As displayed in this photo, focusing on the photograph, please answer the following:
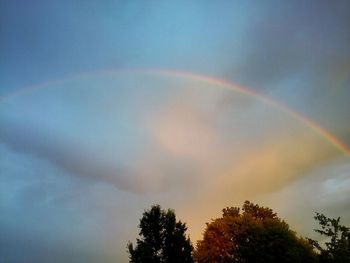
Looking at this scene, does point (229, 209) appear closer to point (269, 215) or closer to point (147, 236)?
point (269, 215)

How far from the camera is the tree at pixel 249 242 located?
6712 cm

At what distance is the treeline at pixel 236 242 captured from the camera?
153 ft

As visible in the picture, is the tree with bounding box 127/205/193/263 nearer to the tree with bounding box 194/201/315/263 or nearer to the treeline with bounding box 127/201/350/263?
the treeline with bounding box 127/201/350/263

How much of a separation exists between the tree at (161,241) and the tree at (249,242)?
16450 mm

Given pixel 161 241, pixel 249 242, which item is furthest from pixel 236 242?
pixel 161 241

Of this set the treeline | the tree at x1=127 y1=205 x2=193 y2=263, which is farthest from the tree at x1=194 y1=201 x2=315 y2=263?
the tree at x1=127 y1=205 x2=193 y2=263

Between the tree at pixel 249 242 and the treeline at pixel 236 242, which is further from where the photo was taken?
the tree at pixel 249 242

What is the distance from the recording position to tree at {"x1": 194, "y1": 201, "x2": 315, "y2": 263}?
67.1m

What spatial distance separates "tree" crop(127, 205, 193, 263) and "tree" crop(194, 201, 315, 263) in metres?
16.4

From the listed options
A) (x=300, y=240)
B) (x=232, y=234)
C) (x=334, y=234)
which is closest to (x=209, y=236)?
(x=232, y=234)

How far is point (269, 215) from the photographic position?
83500 millimetres

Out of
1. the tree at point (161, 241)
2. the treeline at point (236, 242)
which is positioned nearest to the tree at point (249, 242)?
the treeline at point (236, 242)

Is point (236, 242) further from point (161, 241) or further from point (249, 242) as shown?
point (161, 241)

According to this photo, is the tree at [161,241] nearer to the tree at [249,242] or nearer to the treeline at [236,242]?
the treeline at [236,242]
